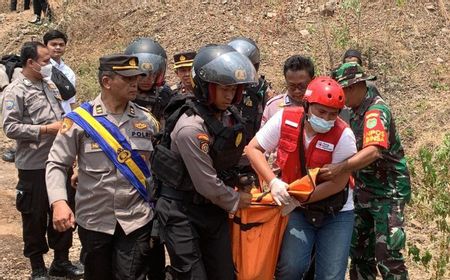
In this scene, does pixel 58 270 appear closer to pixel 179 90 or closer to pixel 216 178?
pixel 179 90

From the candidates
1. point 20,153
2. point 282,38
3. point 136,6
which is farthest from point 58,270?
point 136,6

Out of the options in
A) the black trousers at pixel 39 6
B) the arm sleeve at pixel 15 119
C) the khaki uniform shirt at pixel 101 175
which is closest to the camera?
the khaki uniform shirt at pixel 101 175

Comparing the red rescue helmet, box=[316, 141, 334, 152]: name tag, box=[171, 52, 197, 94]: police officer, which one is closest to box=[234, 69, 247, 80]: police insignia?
the red rescue helmet

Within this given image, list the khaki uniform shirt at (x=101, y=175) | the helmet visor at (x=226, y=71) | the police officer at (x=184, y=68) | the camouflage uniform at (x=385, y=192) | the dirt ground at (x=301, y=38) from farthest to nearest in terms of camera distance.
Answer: the dirt ground at (x=301, y=38)
the police officer at (x=184, y=68)
the camouflage uniform at (x=385, y=192)
the khaki uniform shirt at (x=101, y=175)
the helmet visor at (x=226, y=71)

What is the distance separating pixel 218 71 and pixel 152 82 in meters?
1.83

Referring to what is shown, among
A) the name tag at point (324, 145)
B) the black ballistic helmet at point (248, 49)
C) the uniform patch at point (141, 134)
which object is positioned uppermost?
the black ballistic helmet at point (248, 49)

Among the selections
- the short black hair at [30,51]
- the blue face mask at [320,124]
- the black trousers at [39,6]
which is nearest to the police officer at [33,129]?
the short black hair at [30,51]

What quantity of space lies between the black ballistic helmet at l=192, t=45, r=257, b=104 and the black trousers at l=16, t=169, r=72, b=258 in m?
2.24

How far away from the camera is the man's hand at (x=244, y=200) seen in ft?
12.1

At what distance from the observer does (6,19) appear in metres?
17.2

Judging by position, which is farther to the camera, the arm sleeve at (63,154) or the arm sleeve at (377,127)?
the arm sleeve at (377,127)

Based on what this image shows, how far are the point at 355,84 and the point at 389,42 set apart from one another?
6.56 metres

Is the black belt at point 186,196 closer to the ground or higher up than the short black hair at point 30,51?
closer to the ground

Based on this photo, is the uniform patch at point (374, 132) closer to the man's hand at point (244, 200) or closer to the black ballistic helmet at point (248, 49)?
the man's hand at point (244, 200)
